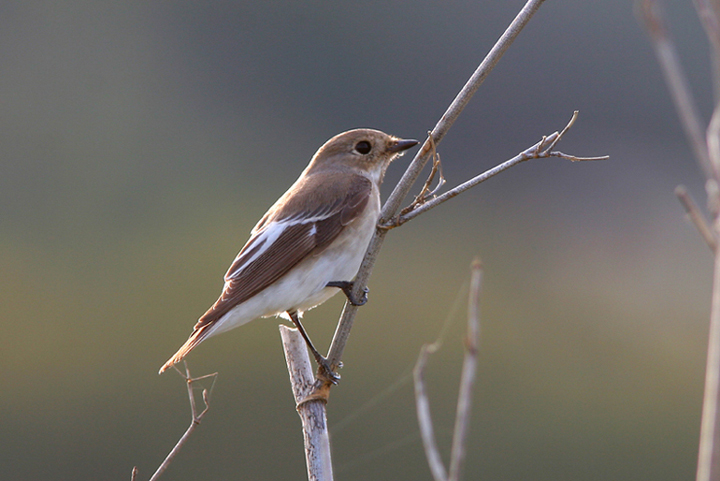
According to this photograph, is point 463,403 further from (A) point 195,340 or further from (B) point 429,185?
(A) point 195,340

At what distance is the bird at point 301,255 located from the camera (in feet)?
11.7

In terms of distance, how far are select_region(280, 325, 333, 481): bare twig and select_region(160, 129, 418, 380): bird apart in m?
0.16

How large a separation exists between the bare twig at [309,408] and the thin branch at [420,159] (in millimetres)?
154

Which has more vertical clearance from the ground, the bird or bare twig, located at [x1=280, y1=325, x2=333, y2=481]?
the bird

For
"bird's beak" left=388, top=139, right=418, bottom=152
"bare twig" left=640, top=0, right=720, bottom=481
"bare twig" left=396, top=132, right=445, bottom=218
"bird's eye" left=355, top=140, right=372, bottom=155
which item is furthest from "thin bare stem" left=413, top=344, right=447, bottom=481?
"bird's eye" left=355, top=140, right=372, bottom=155

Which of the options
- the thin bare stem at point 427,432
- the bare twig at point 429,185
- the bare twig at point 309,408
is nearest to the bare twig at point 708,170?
the thin bare stem at point 427,432

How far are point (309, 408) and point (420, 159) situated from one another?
1056 mm

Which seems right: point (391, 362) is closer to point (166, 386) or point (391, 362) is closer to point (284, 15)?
point (166, 386)

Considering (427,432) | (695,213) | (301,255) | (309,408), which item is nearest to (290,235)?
(301,255)

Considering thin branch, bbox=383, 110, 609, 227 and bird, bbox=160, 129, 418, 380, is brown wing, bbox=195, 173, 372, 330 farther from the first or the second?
thin branch, bbox=383, 110, 609, 227

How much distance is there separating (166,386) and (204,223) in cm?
620

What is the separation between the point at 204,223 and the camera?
19484 mm

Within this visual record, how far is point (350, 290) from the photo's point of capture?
3439 mm

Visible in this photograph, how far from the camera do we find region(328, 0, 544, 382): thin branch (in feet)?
9.00
